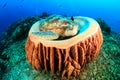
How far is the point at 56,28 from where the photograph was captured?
4.70 meters

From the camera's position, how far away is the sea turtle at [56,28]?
4469 millimetres

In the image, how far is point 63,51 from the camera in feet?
14.1

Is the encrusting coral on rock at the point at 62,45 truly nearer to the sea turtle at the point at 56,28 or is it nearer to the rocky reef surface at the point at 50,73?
the sea turtle at the point at 56,28

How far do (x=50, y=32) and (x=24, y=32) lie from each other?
3.07 m

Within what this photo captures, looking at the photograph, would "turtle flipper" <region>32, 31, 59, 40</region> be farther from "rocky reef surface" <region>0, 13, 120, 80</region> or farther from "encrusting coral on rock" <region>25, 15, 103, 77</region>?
"rocky reef surface" <region>0, 13, 120, 80</region>

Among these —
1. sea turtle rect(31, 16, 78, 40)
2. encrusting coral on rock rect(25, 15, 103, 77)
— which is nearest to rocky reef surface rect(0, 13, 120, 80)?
encrusting coral on rock rect(25, 15, 103, 77)

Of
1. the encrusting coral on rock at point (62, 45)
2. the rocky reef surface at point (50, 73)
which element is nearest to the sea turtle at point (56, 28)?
the encrusting coral on rock at point (62, 45)

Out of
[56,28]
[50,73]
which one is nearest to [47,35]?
[56,28]

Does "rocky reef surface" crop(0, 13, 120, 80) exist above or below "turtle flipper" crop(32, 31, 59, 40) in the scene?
below

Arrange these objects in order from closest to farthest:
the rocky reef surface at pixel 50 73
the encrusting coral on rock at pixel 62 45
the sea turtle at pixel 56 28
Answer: the encrusting coral on rock at pixel 62 45
the sea turtle at pixel 56 28
the rocky reef surface at pixel 50 73

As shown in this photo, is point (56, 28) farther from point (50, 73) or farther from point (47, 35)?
point (50, 73)

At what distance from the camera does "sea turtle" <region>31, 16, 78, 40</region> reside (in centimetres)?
447

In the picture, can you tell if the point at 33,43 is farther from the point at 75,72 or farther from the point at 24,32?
the point at 24,32

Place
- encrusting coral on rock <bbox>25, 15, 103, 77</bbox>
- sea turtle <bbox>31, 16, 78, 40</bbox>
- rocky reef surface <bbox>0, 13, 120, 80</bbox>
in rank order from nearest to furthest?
1. encrusting coral on rock <bbox>25, 15, 103, 77</bbox>
2. sea turtle <bbox>31, 16, 78, 40</bbox>
3. rocky reef surface <bbox>0, 13, 120, 80</bbox>
